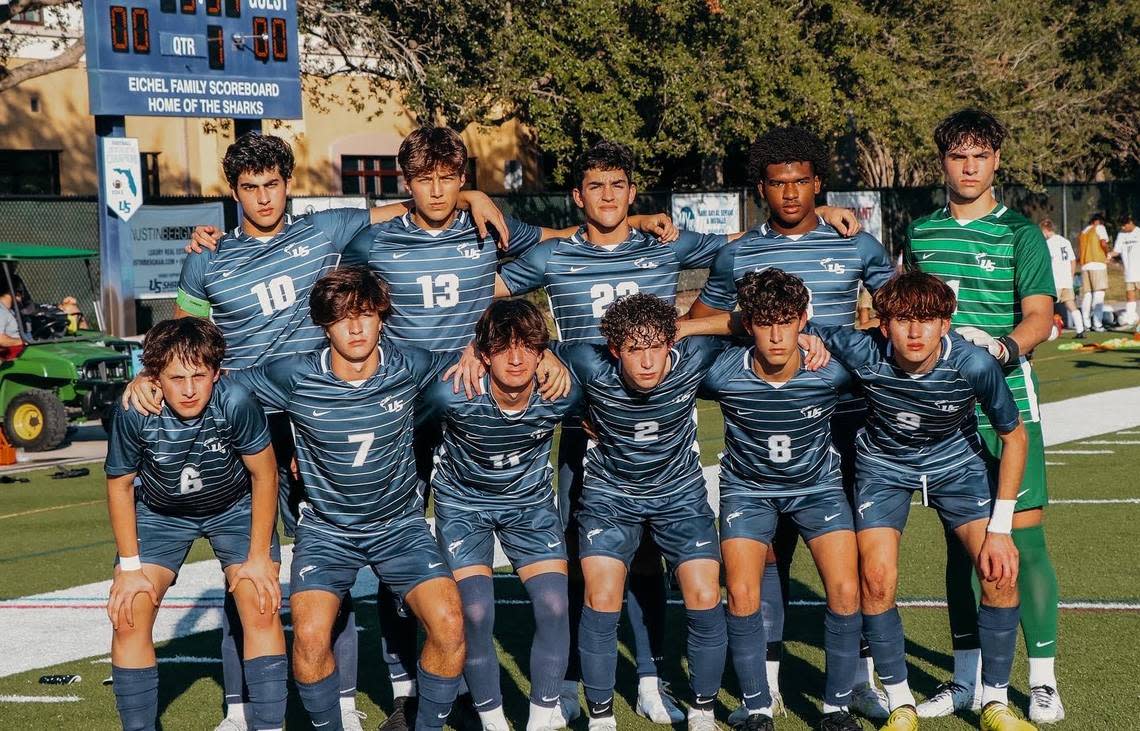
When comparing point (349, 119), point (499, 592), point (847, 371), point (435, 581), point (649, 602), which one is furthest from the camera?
point (349, 119)

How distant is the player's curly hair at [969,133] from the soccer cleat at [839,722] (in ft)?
7.05

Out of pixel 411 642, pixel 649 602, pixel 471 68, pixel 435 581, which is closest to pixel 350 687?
pixel 411 642

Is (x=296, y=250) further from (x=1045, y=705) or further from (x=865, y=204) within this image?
(x=865, y=204)

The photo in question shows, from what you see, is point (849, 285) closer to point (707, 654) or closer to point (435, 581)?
point (707, 654)

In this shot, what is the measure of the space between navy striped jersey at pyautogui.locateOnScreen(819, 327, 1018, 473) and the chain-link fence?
33.6 ft

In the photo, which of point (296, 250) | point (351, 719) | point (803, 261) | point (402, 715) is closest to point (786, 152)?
point (803, 261)

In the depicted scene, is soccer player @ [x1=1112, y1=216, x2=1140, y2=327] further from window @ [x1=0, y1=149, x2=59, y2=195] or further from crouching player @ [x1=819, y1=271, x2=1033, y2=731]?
window @ [x1=0, y1=149, x2=59, y2=195]

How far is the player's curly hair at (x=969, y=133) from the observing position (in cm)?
561

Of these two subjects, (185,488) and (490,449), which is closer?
(185,488)

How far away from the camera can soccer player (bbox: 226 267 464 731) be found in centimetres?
518

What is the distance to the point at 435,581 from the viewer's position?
523 centimetres

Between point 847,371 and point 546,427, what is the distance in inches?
45.5

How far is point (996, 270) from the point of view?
569cm

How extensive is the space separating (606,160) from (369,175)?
93.7 ft
